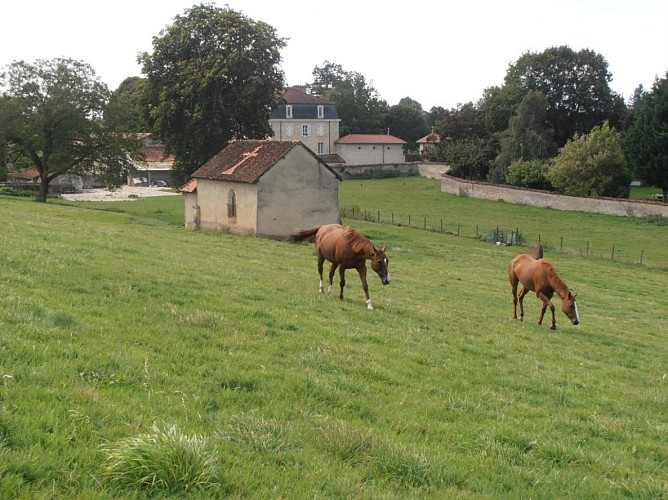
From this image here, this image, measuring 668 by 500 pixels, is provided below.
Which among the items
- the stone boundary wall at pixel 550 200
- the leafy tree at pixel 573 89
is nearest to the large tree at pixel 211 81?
the stone boundary wall at pixel 550 200

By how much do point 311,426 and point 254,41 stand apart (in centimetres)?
5334

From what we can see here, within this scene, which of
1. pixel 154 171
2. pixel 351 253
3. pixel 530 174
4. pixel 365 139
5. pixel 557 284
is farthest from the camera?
pixel 365 139

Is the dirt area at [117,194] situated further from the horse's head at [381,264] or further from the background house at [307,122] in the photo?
the horse's head at [381,264]

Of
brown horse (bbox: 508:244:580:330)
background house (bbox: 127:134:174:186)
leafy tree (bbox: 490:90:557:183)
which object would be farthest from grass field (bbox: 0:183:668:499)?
background house (bbox: 127:134:174:186)

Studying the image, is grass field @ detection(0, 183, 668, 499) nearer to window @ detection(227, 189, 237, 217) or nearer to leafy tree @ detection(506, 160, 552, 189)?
window @ detection(227, 189, 237, 217)

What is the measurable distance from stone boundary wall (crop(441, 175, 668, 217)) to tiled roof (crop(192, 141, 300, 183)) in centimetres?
3496

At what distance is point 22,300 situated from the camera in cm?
1088

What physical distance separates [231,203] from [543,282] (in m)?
30.6

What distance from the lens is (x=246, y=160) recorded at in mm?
46594

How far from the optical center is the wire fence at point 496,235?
46.3m

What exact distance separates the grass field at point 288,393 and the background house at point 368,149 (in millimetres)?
103816

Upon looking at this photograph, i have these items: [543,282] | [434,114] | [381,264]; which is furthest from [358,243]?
[434,114]

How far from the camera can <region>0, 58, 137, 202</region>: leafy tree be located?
57.8m

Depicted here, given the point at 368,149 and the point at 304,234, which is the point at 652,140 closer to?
the point at 304,234
